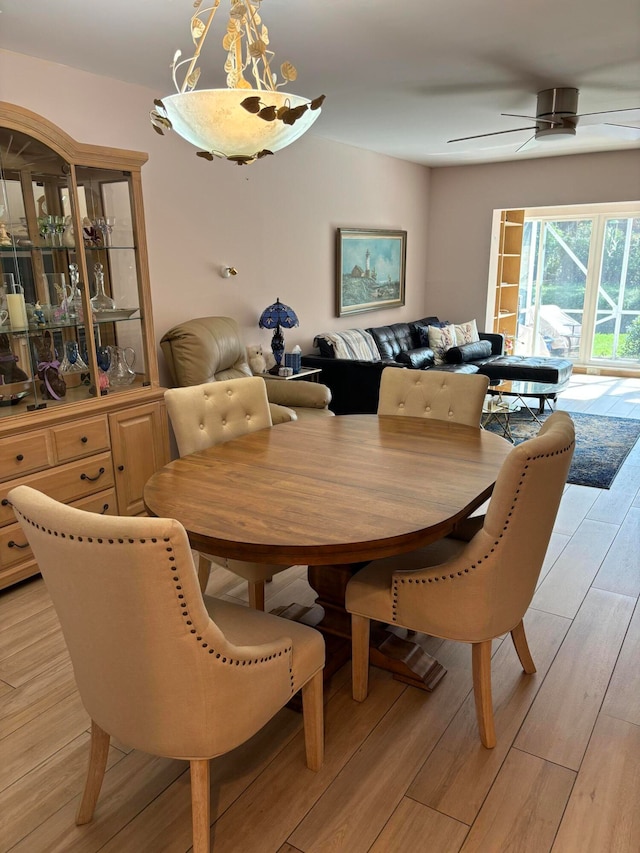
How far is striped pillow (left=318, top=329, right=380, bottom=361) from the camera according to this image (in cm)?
547

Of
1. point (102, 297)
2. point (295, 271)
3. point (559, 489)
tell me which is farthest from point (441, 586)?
point (295, 271)

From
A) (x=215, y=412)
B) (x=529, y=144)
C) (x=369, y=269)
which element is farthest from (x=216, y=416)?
(x=529, y=144)

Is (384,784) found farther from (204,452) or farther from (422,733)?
(204,452)

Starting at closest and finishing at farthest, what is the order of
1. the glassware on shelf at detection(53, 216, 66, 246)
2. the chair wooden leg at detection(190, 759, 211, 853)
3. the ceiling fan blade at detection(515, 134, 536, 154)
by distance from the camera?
the chair wooden leg at detection(190, 759, 211, 853) < the glassware on shelf at detection(53, 216, 66, 246) < the ceiling fan blade at detection(515, 134, 536, 154)

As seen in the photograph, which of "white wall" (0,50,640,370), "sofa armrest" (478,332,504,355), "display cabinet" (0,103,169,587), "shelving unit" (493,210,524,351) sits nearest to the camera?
"display cabinet" (0,103,169,587)

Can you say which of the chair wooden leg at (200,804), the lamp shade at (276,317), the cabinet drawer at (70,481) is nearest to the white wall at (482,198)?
the lamp shade at (276,317)

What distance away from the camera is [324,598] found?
2.44 m

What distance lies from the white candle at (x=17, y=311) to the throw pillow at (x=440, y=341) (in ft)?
15.0

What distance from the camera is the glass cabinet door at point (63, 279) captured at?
2885mm

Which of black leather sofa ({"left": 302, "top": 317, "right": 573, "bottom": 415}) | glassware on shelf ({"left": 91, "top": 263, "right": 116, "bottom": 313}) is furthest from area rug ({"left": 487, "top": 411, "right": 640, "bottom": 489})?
glassware on shelf ({"left": 91, "top": 263, "right": 116, "bottom": 313})

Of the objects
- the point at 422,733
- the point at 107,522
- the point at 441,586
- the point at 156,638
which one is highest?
Answer: the point at 107,522

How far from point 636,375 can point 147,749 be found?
8.11m

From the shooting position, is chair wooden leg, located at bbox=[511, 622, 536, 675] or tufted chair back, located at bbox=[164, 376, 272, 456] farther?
tufted chair back, located at bbox=[164, 376, 272, 456]

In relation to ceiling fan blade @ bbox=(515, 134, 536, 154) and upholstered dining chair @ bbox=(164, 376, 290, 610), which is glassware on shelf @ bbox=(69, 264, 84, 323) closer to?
upholstered dining chair @ bbox=(164, 376, 290, 610)
